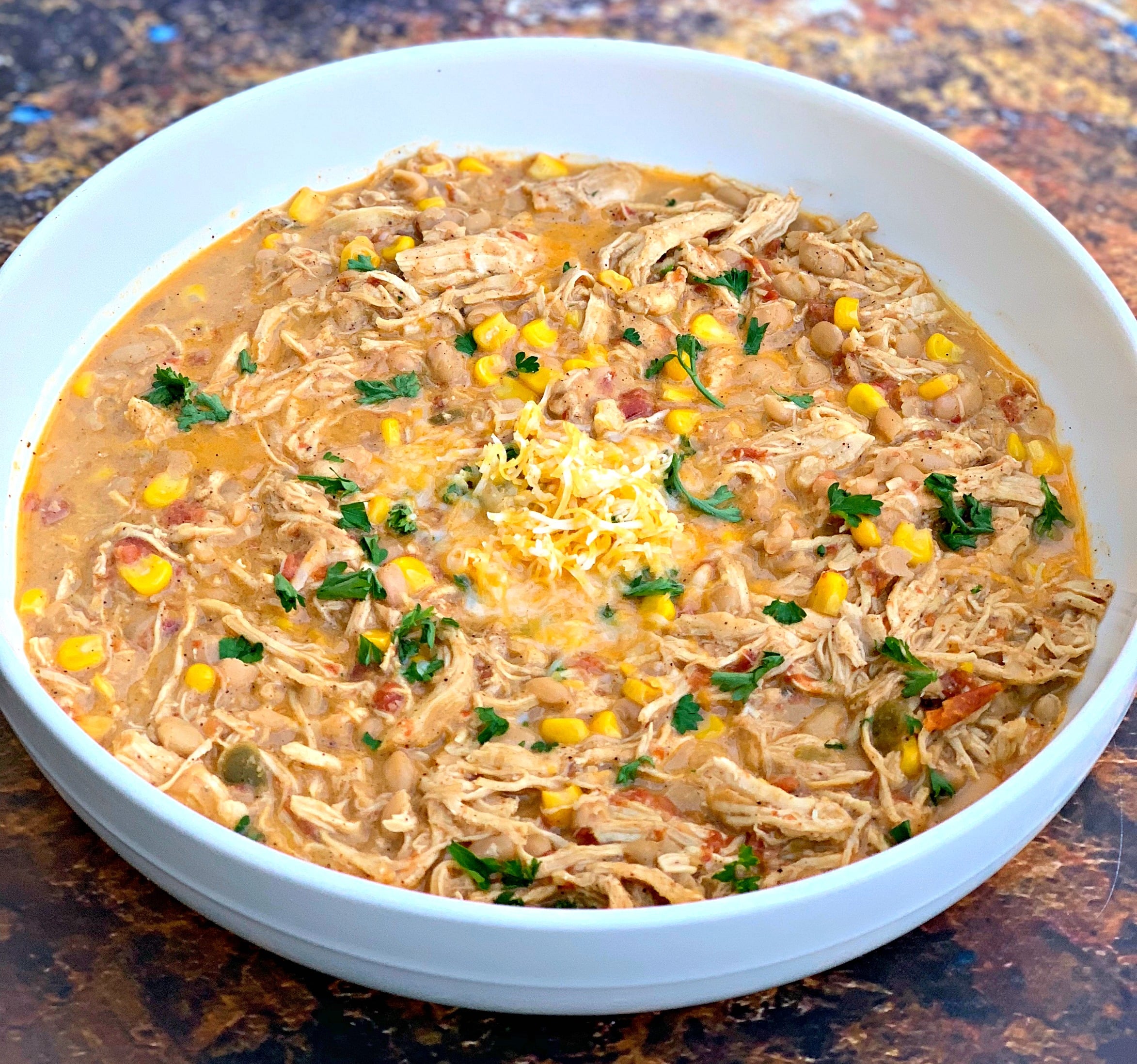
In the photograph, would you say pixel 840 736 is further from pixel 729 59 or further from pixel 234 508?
pixel 729 59

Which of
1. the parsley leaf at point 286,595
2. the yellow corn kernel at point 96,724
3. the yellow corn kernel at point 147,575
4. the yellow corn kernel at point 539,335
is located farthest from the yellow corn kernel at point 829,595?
the yellow corn kernel at point 96,724

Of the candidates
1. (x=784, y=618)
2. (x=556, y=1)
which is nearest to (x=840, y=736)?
(x=784, y=618)

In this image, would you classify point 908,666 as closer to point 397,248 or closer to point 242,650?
point 242,650

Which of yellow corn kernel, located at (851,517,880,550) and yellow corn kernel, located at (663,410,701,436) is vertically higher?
yellow corn kernel, located at (663,410,701,436)

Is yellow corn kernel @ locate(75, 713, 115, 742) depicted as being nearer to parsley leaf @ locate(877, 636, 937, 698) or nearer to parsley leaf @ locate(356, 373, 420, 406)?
parsley leaf @ locate(356, 373, 420, 406)

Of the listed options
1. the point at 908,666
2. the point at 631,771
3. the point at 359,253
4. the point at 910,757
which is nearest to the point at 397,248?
the point at 359,253

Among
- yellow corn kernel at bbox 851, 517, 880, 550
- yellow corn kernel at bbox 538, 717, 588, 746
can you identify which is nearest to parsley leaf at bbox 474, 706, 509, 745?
yellow corn kernel at bbox 538, 717, 588, 746
